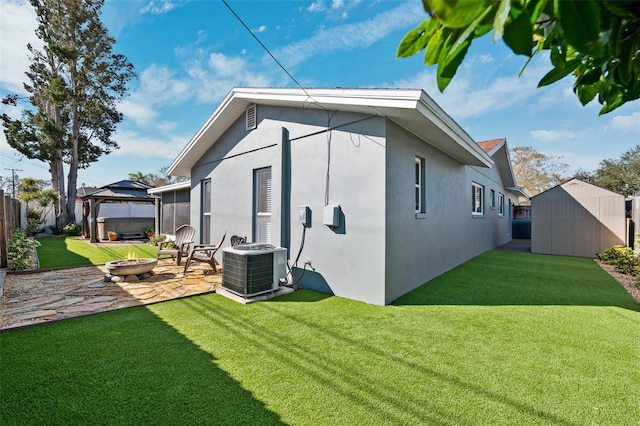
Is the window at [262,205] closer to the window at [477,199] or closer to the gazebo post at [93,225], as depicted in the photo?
the window at [477,199]

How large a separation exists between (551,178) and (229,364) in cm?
3767

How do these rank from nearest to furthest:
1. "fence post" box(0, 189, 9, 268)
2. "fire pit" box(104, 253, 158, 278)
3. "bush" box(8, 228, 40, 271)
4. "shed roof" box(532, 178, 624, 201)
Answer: "fire pit" box(104, 253, 158, 278), "fence post" box(0, 189, 9, 268), "bush" box(8, 228, 40, 271), "shed roof" box(532, 178, 624, 201)

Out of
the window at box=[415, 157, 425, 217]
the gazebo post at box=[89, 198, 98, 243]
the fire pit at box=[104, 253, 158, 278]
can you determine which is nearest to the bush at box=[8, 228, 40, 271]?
the fire pit at box=[104, 253, 158, 278]

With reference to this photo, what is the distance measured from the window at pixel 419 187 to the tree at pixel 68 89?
20891mm

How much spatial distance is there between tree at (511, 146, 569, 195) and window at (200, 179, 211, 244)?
31.8 metres

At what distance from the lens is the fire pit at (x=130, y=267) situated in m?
6.05

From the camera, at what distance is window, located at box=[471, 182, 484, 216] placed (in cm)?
1024

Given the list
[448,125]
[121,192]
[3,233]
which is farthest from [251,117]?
[121,192]

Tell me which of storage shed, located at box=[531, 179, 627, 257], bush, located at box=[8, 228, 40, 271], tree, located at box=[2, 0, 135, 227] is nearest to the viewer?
bush, located at box=[8, 228, 40, 271]

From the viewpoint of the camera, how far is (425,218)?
20.4 feet

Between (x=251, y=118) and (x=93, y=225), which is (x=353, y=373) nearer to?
(x=251, y=118)

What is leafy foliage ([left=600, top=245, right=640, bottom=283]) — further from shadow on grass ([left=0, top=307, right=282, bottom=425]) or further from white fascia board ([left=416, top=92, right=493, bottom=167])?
shadow on grass ([left=0, top=307, right=282, bottom=425])

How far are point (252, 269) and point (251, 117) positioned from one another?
4.16m

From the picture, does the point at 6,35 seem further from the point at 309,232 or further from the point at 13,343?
the point at 309,232
